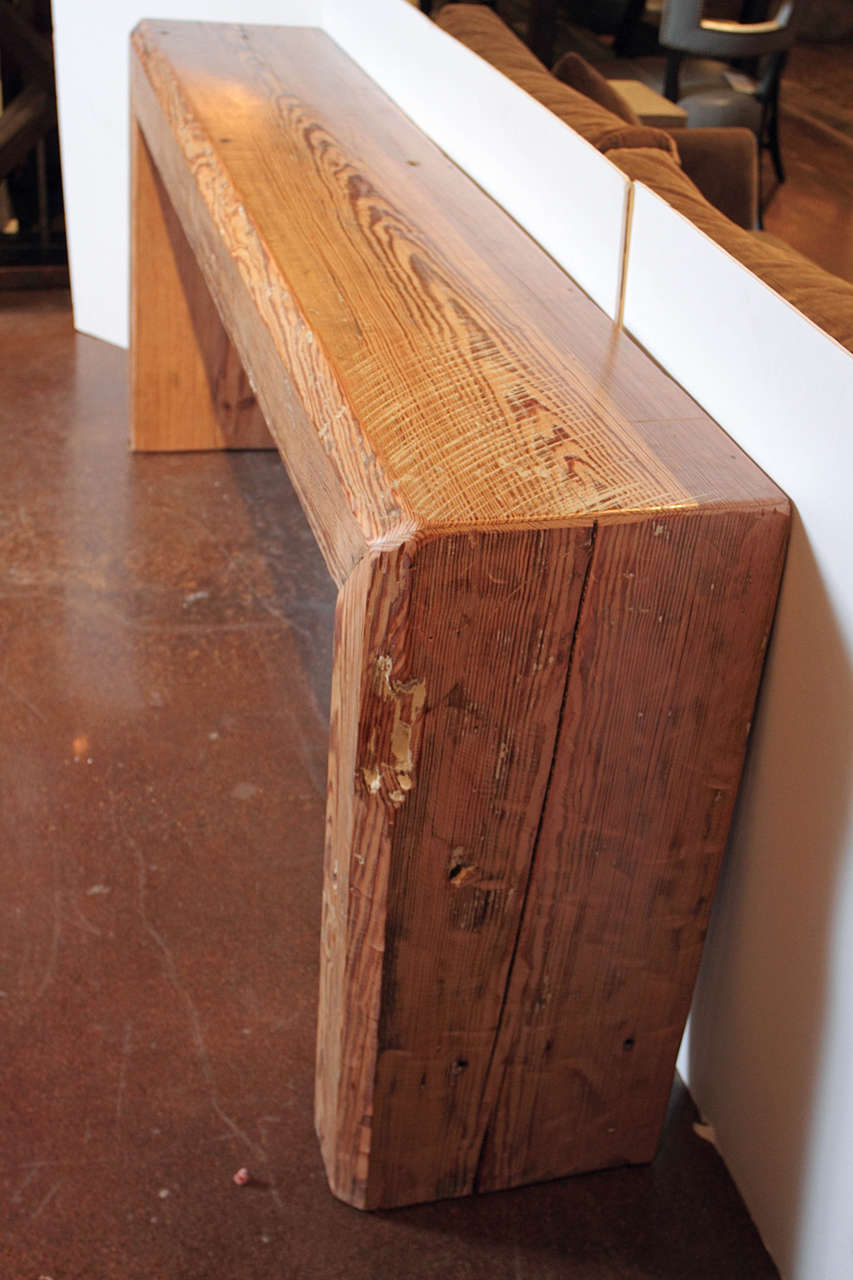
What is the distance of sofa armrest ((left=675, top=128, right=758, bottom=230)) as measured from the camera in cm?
165

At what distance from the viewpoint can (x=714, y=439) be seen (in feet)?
3.80

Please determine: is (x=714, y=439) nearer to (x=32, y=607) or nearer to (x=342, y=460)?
(x=342, y=460)

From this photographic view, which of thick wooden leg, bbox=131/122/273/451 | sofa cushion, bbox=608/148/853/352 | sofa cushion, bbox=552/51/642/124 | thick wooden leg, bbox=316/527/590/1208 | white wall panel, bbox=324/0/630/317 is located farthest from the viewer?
thick wooden leg, bbox=131/122/273/451

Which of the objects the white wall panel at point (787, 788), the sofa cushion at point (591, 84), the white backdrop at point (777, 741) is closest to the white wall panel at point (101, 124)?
the sofa cushion at point (591, 84)

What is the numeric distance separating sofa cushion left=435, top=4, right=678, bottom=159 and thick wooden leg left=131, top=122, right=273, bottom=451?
2.28ft

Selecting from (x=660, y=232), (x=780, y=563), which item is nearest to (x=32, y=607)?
(x=660, y=232)

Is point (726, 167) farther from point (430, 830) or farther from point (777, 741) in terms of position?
point (430, 830)

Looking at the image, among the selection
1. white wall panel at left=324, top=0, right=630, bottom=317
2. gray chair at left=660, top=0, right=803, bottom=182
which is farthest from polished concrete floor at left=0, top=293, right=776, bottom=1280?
gray chair at left=660, top=0, right=803, bottom=182

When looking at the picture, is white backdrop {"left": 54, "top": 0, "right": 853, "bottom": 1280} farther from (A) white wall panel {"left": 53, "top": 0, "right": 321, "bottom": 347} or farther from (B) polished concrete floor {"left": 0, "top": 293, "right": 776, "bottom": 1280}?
(A) white wall panel {"left": 53, "top": 0, "right": 321, "bottom": 347}

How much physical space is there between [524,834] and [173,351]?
1838mm

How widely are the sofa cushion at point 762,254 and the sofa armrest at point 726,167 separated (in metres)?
0.14

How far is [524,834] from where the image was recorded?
113 cm

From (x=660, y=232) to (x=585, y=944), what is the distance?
72cm

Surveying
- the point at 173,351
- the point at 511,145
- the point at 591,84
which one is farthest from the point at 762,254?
the point at 173,351
